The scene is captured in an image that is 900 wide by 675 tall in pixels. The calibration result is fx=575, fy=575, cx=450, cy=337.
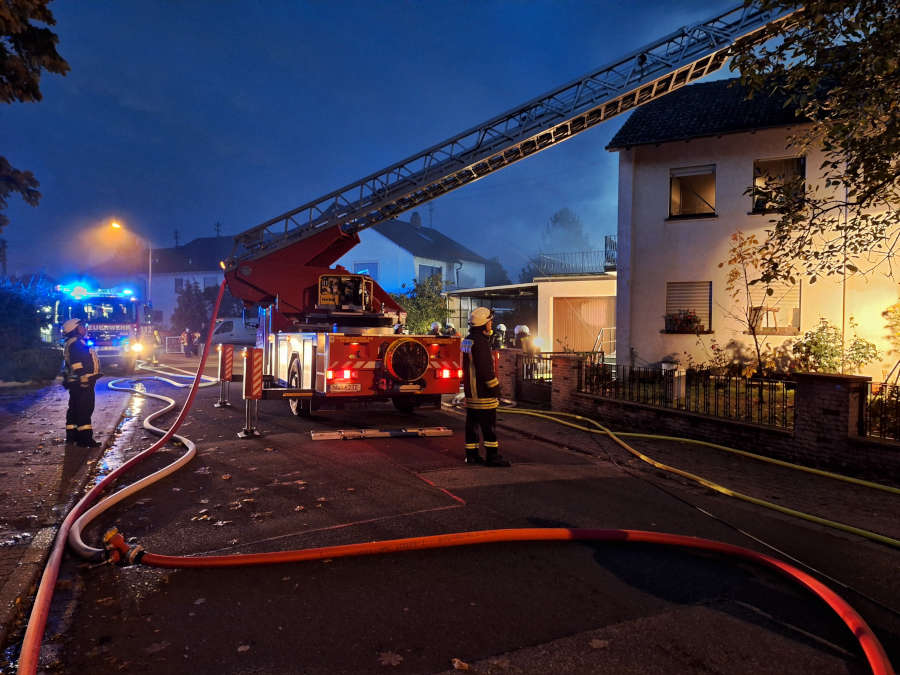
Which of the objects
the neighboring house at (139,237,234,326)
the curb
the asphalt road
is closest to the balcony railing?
the asphalt road

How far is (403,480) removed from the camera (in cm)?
613

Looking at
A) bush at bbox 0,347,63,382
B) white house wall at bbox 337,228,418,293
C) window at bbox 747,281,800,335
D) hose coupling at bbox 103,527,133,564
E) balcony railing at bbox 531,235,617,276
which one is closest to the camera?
hose coupling at bbox 103,527,133,564

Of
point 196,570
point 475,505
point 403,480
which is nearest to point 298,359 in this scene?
point 403,480

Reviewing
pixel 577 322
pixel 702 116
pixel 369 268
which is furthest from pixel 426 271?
pixel 702 116

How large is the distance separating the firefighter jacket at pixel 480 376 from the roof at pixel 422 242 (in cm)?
2512

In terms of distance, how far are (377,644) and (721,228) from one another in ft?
43.1

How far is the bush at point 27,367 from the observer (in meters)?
16.4

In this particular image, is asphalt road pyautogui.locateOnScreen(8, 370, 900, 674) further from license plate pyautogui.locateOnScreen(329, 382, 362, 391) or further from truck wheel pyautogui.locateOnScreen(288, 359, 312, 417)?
truck wheel pyautogui.locateOnScreen(288, 359, 312, 417)

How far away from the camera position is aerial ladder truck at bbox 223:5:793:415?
8.84 meters

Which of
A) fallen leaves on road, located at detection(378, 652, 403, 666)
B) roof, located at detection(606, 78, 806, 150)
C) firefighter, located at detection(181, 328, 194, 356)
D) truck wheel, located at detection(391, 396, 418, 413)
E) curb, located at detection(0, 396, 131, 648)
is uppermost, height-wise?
roof, located at detection(606, 78, 806, 150)

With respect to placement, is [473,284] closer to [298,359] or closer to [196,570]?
[298,359]

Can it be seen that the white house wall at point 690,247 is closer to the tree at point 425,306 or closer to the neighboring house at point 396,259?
the tree at point 425,306

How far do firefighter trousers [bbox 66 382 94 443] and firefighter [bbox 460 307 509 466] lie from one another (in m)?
5.31

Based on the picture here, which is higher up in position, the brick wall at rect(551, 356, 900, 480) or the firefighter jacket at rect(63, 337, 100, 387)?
the firefighter jacket at rect(63, 337, 100, 387)
